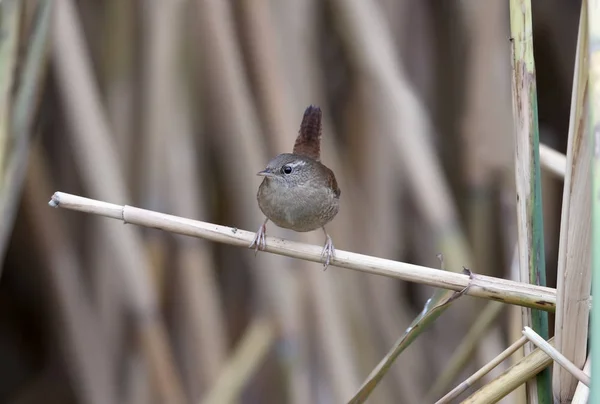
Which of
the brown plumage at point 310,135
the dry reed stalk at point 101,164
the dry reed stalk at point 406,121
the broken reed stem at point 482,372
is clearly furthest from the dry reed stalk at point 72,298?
the broken reed stem at point 482,372

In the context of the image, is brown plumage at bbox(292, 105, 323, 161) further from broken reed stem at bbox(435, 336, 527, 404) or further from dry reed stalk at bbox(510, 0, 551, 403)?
broken reed stem at bbox(435, 336, 527, 404)

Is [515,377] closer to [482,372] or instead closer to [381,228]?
[482,372]

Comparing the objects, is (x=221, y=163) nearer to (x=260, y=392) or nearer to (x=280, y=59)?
(x=280, y=59)

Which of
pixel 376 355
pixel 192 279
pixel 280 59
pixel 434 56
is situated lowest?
pixel 376 355

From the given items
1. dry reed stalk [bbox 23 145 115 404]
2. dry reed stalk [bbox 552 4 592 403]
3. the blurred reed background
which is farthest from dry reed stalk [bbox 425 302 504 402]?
dry reed stalk [bbox 23 145 115 404]

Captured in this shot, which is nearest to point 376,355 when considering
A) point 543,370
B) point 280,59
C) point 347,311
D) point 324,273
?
point 347,311
